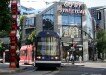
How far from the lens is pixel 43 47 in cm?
3953

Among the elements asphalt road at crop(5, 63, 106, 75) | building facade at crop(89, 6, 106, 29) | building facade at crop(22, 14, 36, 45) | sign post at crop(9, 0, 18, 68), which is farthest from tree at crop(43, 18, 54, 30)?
sign post at crop(9, 0, 18, 68)

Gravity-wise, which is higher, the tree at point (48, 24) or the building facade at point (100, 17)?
the building facade at point (100, 17)

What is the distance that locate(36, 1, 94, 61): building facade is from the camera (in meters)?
92.8

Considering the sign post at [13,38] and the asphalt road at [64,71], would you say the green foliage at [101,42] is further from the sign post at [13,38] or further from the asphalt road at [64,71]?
the sign post at [13,38]

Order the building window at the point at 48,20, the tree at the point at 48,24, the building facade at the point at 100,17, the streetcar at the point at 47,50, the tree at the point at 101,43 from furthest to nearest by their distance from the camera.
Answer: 1. the building facade at the point at 100,17
2. the tree at the point at 101,43
3. the building window at the point at 48,20
4. the tree at the point at 48,24
5. the streetcar at the point at 47,50

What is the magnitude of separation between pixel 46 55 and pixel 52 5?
56.8 metres

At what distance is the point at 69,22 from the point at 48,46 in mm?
54145

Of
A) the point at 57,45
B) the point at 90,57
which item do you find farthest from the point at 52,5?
the point at 57,45

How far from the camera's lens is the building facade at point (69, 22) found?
304 feet

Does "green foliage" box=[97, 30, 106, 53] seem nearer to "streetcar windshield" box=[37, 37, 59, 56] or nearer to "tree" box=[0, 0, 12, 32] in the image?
"streetcar windshield" box=[37, 37, 59, 56]

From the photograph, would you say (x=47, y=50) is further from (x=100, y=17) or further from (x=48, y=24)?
(x=100, y=17)

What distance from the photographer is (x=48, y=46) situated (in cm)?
3966

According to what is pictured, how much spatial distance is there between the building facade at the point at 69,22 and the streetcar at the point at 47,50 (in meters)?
51.7

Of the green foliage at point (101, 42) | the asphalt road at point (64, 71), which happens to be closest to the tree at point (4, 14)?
the asphalt road at point (64, 71)
